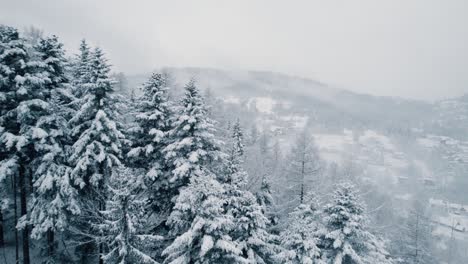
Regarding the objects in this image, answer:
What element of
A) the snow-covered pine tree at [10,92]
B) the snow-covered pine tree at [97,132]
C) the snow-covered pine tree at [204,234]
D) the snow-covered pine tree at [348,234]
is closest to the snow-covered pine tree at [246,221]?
the snow-covered pine tree at [204,234]

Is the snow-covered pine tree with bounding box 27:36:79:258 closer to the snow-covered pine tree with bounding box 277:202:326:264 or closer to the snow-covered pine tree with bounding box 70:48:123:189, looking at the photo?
the snow-covered pine tree with bounding box 70:48:123:189

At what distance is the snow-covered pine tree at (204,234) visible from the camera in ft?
45.2

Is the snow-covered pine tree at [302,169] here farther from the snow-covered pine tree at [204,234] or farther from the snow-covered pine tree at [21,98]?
the snow-covered pine tree at [21,98]

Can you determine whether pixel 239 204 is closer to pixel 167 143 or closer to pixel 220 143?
pixel 220 143

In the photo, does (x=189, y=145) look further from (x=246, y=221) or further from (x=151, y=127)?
(x=246, y=221)

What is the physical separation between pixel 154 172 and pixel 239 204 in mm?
5813

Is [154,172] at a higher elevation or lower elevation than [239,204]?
higher

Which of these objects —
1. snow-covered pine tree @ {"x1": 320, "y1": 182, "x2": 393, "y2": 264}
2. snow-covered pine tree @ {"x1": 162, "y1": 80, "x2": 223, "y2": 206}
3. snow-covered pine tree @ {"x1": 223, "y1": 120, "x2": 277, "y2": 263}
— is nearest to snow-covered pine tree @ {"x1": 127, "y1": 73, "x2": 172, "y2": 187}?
snow-covered pine tree @ {"x1": 162, "y1": 80, "x2": 223, "y2": 206}

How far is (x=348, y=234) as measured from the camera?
19.6 metres

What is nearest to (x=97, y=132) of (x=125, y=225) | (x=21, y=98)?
(x=21, y=98)

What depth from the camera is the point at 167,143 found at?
1988cm

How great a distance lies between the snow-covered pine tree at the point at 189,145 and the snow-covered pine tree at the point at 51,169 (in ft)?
20.0

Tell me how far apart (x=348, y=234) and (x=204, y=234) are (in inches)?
422

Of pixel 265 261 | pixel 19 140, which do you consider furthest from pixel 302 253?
pixel 19 140
